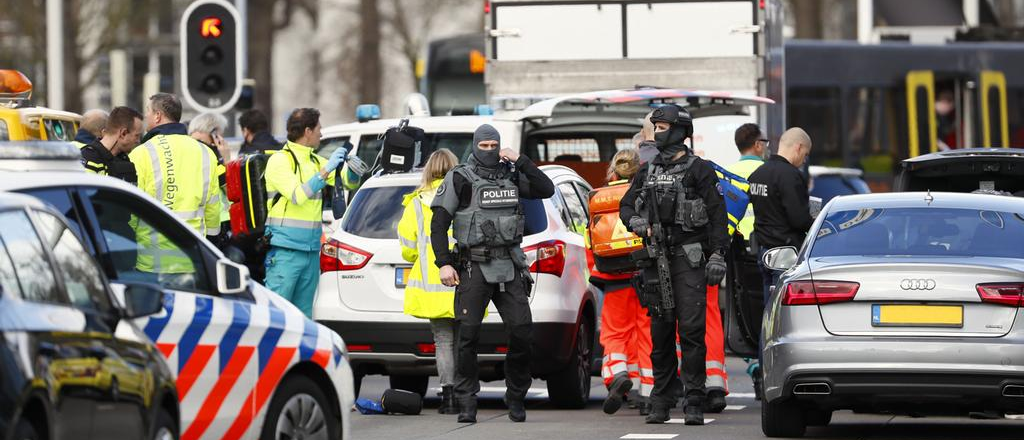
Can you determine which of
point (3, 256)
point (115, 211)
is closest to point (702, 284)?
point (115, 211)

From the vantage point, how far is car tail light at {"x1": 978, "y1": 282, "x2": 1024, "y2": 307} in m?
10.3

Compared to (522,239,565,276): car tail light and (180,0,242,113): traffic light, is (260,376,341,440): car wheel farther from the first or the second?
(180,0,242,113): traffic light

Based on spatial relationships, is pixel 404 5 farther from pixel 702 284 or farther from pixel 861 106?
pixel 702 284

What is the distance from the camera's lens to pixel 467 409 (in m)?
12.3

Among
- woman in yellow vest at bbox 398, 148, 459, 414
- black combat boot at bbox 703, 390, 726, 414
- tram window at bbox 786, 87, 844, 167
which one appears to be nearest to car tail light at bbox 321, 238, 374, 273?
woman in yellow vest at bbox 398, 148, 459, 414

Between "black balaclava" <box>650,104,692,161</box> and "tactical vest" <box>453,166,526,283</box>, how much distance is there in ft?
2.81

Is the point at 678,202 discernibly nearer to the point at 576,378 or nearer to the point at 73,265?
the point at 576,378

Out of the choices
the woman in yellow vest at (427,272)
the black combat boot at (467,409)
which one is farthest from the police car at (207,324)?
the woman in yellow vest at (427,272)

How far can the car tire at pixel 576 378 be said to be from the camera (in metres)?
13.3

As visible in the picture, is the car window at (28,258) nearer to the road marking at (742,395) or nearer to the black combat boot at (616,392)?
the black combat boot at (616,392)

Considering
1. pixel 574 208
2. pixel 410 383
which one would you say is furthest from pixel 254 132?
pixel 574 208

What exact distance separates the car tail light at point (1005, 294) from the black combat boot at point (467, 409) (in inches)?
127

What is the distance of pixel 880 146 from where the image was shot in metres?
30.0

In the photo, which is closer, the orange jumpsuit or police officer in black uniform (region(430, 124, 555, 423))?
police officer in black uniform (region(430, 124, 555, 423))
